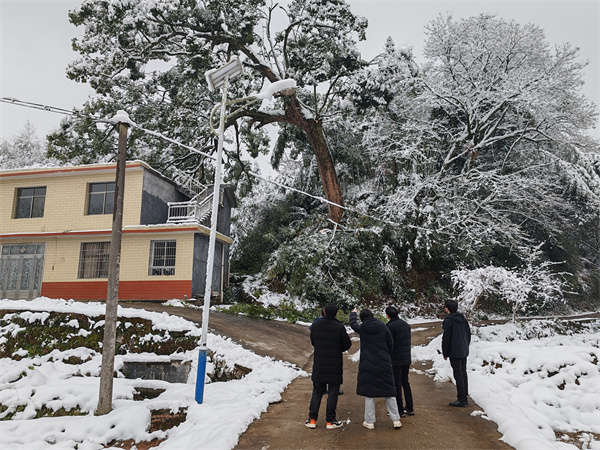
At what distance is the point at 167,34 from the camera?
735 inches

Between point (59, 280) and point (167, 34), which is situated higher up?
point (167, 34)

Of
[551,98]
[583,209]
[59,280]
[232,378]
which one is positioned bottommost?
[232,378]

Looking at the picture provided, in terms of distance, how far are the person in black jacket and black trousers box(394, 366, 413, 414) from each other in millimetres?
894

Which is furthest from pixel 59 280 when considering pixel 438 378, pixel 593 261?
pixel 593 261

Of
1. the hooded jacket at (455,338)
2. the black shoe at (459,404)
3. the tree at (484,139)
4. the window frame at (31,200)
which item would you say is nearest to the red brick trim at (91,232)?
the window frame at (31,200)

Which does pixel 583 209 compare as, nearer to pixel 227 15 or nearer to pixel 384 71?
pixel 384 71

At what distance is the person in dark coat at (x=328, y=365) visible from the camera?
5742 mm

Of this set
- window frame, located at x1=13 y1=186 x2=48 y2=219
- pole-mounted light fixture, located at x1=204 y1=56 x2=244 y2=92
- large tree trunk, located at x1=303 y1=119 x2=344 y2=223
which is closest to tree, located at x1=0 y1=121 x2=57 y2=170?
window frame, located at x1=13 y1=186 x2=48 y2=219

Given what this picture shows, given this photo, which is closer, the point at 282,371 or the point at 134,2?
the point at 282,371

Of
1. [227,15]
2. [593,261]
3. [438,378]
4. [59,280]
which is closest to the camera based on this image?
[438,378]

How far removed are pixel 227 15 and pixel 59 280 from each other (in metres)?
15.2

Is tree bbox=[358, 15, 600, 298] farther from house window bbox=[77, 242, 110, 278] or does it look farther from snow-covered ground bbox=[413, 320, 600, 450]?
house window bbox=[77, 242, 110, 278]

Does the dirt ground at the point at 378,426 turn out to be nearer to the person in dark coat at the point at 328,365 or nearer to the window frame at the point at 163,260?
the person in dark coat at the point at 328,365

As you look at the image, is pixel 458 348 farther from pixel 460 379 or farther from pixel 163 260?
pixel 163 260
